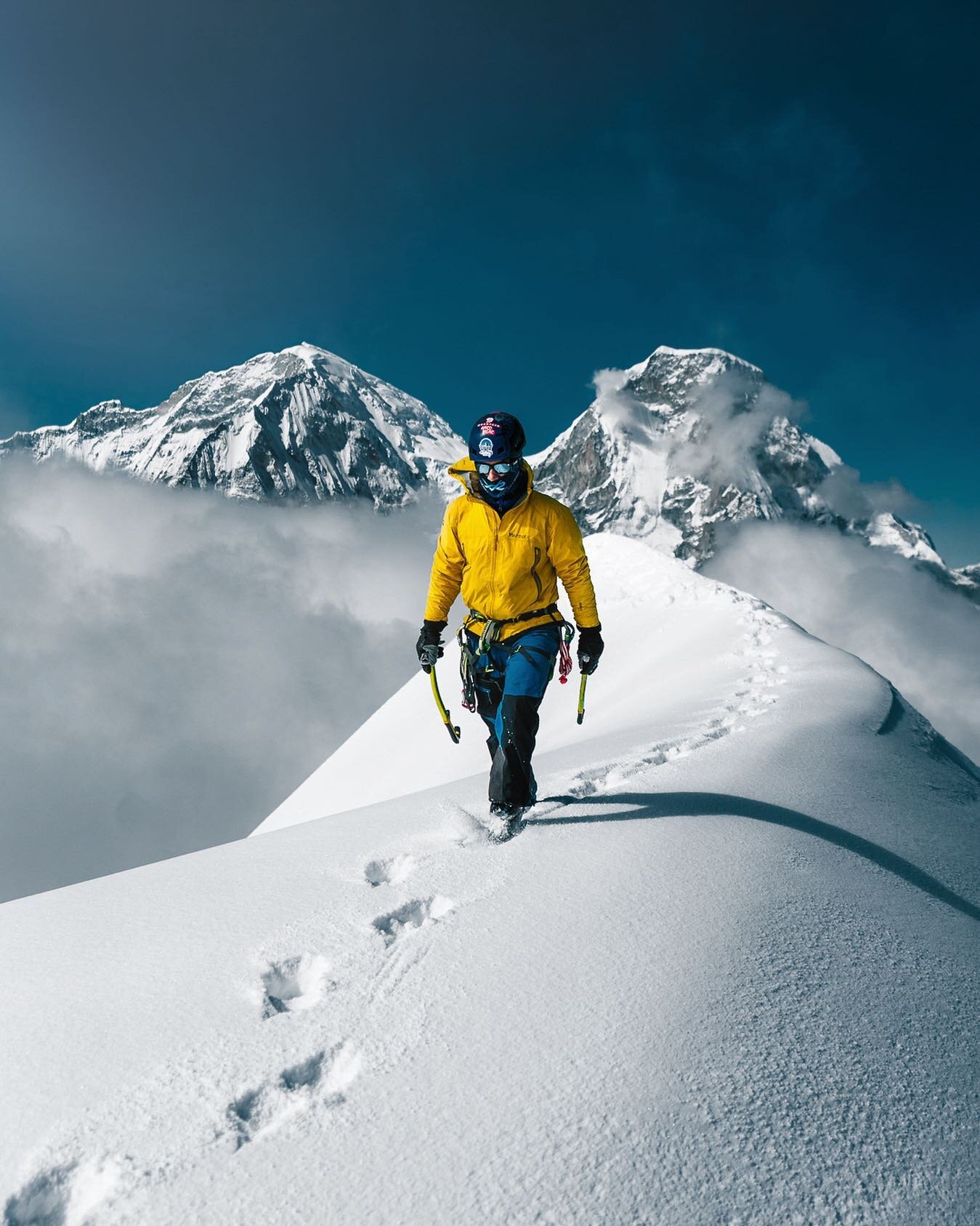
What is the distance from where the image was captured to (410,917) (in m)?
3.38

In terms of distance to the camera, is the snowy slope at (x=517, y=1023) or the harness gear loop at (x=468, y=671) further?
the harness gear loop at (x=468, y=671)

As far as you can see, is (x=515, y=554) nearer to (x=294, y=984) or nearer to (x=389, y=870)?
(x=389, y=870)

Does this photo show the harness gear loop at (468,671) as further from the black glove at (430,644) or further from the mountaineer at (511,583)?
the black glove at (430,644)

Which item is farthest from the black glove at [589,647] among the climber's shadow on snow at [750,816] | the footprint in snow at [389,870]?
the footprint in snow at [389,870]

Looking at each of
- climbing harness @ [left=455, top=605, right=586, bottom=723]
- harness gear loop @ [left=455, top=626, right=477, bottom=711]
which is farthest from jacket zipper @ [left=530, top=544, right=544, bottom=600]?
harness gear loop @ [left=455, top=626, right=477, bottom=711]

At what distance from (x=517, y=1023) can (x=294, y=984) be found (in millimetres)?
1017

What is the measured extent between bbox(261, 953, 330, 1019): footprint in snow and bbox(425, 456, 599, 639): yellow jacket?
2725 millimetres

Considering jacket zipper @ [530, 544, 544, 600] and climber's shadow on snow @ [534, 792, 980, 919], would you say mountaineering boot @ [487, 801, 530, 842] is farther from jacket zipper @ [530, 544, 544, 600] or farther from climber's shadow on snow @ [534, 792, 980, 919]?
jacket zipper @ [530, 544, 544, 600]

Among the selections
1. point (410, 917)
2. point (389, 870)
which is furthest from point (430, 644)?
point (410, 917)

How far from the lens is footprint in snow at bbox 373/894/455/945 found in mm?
3180

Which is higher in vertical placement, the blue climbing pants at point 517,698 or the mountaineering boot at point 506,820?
the blue climbing pants at point 517,698

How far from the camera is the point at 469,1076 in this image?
2.14m

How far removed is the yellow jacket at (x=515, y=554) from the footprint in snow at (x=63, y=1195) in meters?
3.73

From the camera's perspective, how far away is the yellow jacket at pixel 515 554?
16.4 ft
